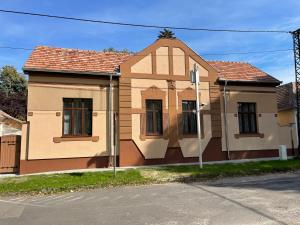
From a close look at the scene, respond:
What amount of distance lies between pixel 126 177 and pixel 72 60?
774 centimetres

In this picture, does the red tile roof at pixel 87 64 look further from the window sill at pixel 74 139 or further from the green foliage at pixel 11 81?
the green foliage at pixel 11 81

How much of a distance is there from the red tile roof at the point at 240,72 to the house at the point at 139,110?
0.09 m

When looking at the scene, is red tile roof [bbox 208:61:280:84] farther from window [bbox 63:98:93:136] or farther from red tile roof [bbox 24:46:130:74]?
window [bbox 63:98:93:136]

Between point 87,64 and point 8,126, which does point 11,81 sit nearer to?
point 8,126

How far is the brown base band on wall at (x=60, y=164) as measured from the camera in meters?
16.1

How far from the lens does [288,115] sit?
25.1 m

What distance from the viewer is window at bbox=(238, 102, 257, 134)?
20.5m

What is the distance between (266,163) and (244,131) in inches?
140

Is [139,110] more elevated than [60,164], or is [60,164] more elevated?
[139,110]

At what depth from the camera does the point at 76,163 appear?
16.9 meters

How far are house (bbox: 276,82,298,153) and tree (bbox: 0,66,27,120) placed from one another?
31.6 meters

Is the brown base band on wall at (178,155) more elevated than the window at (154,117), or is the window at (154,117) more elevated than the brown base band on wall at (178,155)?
the window at (154,117)

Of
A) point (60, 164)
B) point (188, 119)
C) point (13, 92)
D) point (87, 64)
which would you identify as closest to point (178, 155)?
point (188, 119)

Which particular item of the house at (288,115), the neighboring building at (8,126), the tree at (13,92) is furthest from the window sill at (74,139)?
the tree at (13,92)
